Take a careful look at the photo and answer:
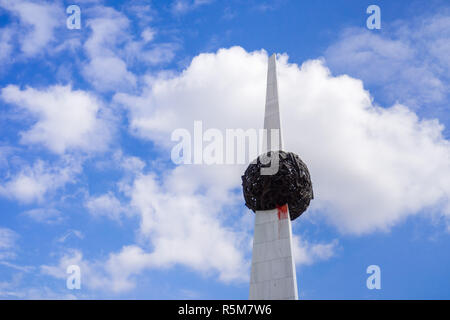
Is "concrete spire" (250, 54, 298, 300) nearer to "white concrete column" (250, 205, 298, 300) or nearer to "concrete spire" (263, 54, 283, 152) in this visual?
"white concrete column" (250, 205, 298, 300)

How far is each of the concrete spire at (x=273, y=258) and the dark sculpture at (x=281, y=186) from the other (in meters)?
0.42

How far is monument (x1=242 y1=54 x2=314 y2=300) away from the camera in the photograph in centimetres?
2188

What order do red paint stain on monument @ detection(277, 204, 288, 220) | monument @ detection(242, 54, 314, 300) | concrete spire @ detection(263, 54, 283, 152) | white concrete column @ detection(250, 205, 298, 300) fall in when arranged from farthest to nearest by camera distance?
1. concrete spire @ detection(263, 54, 283, 152)
2. red paint stain on monument @ detection(277, 204, 288, 220)
3. monument @ detection(242, 54, 314, 300)
4. white concrete column @ detection(250, 205, 298, 300)

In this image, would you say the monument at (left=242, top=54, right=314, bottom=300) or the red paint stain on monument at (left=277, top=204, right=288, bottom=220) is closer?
the monument at (left=242, top=54, right=314, bottom=300)

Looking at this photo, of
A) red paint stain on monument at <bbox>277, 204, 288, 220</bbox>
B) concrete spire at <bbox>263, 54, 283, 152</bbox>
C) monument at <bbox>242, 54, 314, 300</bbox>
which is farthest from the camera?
concrete spire at <bbox>263, 54, 283, 152</bbox>

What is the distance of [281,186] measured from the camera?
23.2m

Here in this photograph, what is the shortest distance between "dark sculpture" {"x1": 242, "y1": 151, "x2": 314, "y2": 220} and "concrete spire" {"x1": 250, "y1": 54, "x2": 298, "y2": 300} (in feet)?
1.39

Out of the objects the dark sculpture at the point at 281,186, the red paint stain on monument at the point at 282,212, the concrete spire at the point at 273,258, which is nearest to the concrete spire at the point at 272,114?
the concrete spire at the point at 273,258

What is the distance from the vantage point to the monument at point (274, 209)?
861 inches

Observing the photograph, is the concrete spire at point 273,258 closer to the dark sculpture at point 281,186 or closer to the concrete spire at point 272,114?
the concrete spire at point 272,114

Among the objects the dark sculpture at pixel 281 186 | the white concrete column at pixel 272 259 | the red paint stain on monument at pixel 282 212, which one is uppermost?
the dark sculpture at pixel 281 186

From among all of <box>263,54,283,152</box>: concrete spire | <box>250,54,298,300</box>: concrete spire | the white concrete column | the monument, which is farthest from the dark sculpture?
<box>263,54,283,152</box>: concrete spire
